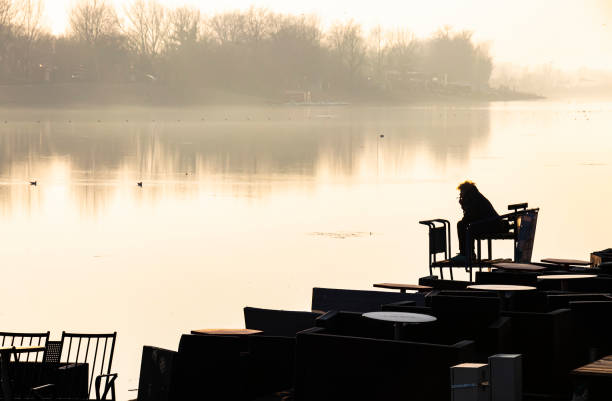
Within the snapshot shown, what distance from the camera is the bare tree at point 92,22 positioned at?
172500 mm

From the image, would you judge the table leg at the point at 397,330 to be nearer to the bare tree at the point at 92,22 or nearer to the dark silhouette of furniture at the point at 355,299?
the dark silhouette of furniture at the point at 355,299

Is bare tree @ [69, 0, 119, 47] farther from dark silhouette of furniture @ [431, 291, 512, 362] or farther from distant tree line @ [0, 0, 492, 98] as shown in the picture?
dark silhouette of furniture @ [431, 291, 512, 362]

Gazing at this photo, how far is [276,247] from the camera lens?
20.0m

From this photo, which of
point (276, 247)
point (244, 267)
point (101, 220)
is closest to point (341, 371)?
point (244, 267)

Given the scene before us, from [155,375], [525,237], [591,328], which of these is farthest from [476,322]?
[525,237]

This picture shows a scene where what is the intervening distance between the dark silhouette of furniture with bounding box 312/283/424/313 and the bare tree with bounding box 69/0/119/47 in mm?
163390

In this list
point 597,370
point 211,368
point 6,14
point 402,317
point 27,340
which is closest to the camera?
point 597,370

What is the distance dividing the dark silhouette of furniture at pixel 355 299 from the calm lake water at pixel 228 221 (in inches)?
64.6

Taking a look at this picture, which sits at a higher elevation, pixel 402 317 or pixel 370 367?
pixel 402 317

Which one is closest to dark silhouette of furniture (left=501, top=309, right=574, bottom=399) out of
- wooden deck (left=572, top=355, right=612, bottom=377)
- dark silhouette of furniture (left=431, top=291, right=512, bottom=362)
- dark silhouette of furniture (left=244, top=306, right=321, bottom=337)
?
dark silhouette of furniture (left=431, top=291, right=512, bottom=362)

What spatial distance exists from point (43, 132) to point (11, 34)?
95.6 meters

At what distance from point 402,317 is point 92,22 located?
17170 centimetres

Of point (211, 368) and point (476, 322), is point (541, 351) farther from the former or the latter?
point (211, 368)

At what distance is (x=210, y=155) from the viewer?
157ft
